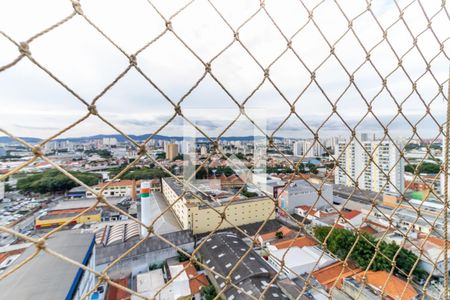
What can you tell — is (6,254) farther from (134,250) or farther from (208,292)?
(208,292)

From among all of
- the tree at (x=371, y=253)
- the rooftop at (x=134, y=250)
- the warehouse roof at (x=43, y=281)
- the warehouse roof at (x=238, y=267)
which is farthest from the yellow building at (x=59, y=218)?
the tree at (x=371, y=253)

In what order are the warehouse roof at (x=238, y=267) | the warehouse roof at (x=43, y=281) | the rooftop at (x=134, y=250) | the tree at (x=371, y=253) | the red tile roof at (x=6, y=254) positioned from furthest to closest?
1. the rooftop at (x=134, y=250)
2. the tree at (x=371, y=253)
3. the red tile roof at (x=6, y=254)
4. the warehouse roof at (x=238, y=267)
5. the warehouse roof at (x=43, y=281)

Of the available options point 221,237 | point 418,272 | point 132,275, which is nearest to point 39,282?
point 132,275

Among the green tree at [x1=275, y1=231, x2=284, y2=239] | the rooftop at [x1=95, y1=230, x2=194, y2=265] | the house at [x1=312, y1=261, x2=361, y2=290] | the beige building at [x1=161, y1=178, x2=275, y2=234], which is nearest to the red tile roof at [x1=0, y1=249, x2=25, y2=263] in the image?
the rooftop at [x1=95, y1=230, x2=194, y2=265]

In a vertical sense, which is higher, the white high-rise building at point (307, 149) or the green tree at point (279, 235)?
the white high-rise building at point (307, 149)

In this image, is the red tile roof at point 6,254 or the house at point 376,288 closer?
the house at point 376,288

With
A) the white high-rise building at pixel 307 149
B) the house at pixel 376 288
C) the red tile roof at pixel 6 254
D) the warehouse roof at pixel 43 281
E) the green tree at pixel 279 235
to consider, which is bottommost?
the green tree at pixel 279 235

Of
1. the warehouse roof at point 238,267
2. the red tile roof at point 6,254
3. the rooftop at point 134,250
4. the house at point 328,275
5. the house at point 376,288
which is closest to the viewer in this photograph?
the warehouse roof at point 238,267

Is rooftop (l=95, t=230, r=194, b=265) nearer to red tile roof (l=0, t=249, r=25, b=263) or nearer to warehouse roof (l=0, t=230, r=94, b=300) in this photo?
red tile roof (l=0, t=249, r=25, b=263)

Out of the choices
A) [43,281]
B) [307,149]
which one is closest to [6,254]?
[43,281]

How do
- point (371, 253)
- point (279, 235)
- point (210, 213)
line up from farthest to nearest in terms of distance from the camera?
point (210, 213), point (279, 235), point (371, 253)

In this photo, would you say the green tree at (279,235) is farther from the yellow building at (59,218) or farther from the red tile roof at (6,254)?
the red tile roof at (6,254)
